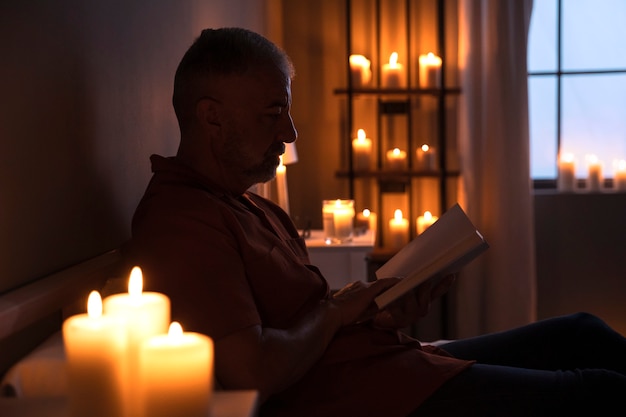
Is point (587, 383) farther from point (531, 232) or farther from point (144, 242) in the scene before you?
point (531, 232)

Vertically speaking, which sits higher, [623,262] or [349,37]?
[349,37]

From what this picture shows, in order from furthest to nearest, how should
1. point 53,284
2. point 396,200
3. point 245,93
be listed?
point 396,200 < point 245,93 < point 53,284

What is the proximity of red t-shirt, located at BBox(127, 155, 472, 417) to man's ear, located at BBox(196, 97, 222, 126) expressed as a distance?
11cm

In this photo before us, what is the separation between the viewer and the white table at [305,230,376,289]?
9.31ft

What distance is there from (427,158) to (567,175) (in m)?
0.72

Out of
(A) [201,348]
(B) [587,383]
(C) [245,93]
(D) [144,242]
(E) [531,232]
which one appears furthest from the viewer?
(E) [531,232]

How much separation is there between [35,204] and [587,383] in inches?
40.0

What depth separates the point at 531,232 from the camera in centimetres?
352

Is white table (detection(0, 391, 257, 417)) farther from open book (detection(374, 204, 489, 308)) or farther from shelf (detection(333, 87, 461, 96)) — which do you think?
shelf (detection(333, 87, 461, 96))

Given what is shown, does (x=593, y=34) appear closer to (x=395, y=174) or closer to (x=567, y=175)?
(x=567, y=175)

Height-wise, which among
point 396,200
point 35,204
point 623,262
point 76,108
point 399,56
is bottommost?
point 623,262

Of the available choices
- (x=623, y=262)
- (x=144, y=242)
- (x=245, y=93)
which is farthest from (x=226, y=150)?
(x=623, y=262)

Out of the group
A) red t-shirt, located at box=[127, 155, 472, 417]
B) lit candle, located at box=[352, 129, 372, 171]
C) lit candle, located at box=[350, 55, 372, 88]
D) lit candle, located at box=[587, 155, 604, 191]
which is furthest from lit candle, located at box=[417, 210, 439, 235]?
red t-shirt, located at box=[127, 155, 472, 417]

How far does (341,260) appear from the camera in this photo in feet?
9.41
